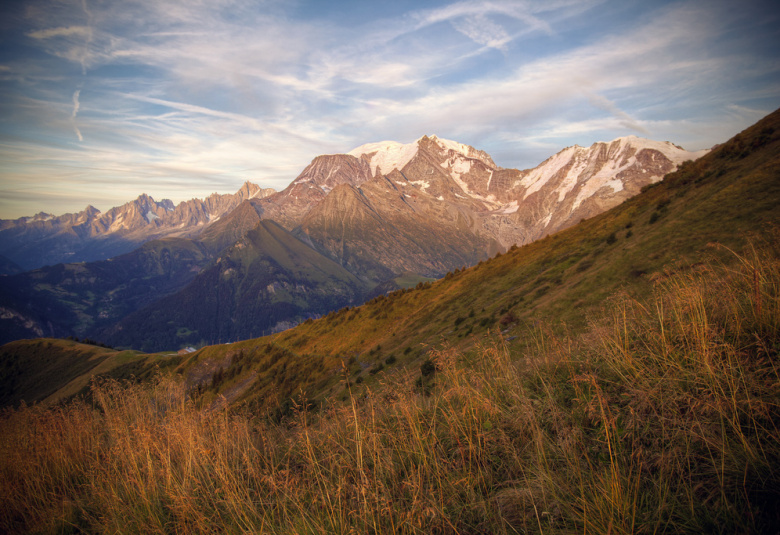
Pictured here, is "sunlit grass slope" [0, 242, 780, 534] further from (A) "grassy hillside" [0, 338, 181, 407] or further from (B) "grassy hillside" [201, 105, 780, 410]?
(A) "grassy hillside" [0, 338, 181, 407]

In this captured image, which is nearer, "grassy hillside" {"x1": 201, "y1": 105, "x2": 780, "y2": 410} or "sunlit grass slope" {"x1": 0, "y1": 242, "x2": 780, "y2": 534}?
"sunlit grass slope" {"x1": 0, "y1": 242, "x2": 780, "y2": 534}

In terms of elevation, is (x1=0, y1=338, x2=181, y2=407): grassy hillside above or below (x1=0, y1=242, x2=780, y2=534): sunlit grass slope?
below

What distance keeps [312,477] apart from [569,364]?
17.3 feet

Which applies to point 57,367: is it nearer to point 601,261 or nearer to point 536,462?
point 601,261

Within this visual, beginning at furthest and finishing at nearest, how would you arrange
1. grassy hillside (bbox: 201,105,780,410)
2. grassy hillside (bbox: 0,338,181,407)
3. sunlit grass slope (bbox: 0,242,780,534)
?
1. grassy hillside (bbox: 0,338,181,407)
2. grassy hillside (bbox: 201,105,780,410)
3. sunlit grass slope (bbox: 0,242,780,534)

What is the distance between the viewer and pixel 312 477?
566 cm

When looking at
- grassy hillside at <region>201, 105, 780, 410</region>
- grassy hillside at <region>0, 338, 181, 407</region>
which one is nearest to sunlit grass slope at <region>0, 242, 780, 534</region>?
grassy hillside at <region>201, 105, 780, 410</region>

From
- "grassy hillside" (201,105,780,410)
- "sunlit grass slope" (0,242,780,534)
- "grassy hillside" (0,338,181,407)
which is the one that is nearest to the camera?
"sunlit grass slope" (0,242,780,534)

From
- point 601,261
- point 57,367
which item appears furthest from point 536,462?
point 57,367

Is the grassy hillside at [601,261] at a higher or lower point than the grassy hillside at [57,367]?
higher

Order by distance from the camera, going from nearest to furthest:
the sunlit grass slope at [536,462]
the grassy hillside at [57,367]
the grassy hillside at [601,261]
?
the sunlit grass slope at [536,462]
the grassy hillside at [601,261]
the grassy hillside at [57,367]

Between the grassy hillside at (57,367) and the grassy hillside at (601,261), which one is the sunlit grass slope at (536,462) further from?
the grassy hillside at (57,367)

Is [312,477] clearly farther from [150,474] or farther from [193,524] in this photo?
[150,474]

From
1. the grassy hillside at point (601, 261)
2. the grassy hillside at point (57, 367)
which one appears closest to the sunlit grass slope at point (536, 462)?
the grassy hillside at point (601, 261)
